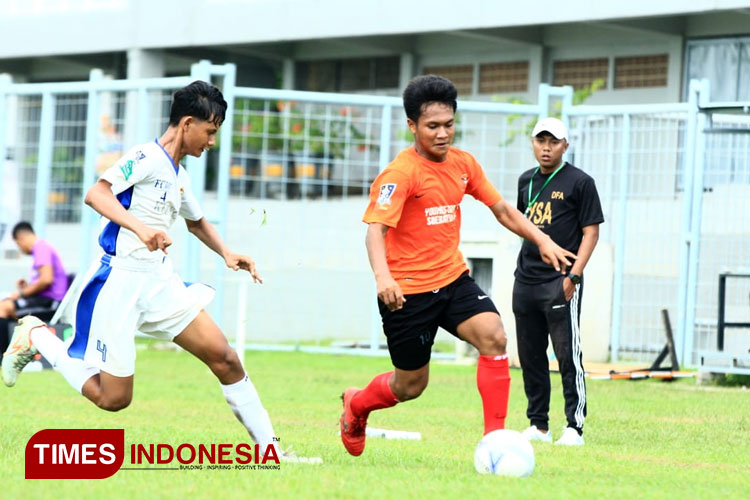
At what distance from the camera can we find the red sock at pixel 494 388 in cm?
707

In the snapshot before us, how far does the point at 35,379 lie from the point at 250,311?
4.72 meters

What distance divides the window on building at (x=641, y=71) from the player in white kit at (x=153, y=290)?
16045 millimetres

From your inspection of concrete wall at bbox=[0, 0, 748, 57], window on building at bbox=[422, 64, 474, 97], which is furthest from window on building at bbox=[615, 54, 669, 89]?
window on building at bbox=[422, 64, 474, 97]

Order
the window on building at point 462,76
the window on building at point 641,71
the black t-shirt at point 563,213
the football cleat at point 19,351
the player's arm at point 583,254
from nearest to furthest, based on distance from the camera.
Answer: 1. the football cleat at point 19,351
2. the player's arm at point 583,254
3. the black t-shirt at point 563,213
4. the window on building at point 641,71
5. the window on building at point 462,76

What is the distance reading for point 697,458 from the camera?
791 centimetres

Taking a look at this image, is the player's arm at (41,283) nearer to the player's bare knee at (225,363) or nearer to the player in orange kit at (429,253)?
the player's bare knee at (225,363)

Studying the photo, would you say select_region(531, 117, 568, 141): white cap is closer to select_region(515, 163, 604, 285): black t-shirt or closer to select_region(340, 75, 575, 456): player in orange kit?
select_region(515, 163, 604, 285): black t-shirt

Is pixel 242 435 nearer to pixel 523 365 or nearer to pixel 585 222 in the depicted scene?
pixel 523 365

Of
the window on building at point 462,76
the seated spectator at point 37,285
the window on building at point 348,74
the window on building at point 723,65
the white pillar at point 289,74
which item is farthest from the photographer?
the white pillar at point 289,74

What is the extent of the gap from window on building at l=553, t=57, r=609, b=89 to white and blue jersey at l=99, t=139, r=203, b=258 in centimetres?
1667

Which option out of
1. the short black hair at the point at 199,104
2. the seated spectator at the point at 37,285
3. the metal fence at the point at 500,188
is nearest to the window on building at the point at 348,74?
the metal fence at the point at 500,188

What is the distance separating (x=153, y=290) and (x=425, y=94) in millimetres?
1786

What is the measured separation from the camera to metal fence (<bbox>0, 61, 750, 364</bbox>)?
13.8 metres

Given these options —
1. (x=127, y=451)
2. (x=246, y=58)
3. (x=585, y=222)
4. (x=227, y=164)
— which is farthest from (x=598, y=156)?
(x=246, y=58)
